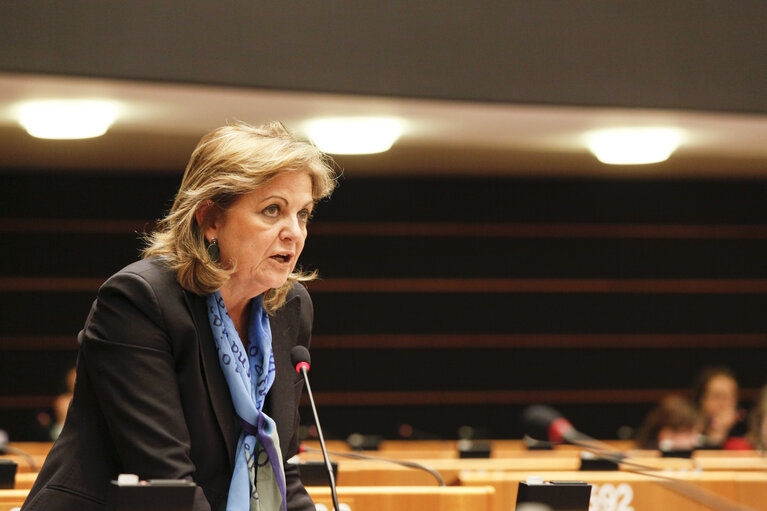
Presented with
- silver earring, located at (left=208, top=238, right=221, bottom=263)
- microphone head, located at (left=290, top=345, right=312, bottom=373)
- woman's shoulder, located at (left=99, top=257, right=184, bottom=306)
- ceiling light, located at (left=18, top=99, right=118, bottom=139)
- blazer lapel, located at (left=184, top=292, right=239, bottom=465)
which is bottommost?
blazer lapel, located at (left=184, top=292, right=239, bottom=465)

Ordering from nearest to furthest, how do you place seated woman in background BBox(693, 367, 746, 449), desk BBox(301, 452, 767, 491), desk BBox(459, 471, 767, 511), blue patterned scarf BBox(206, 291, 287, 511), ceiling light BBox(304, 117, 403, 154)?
blue patterned scarf BBox(206, 291, 287, 511)
desk BBox(459, 471, 767, 511)
desk BBox(301, 452, 767, 491)
ceiling light BBox(304, 117, 403, 154)
seated woman in background BBox(693, 367, 746, 449)

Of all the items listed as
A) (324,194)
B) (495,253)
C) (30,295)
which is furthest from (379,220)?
(324,194)

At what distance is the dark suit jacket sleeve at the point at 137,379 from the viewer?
1722 millimetres

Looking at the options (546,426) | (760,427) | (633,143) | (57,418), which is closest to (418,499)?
(546,426)

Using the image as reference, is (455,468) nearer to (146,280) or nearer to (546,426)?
(546,426)

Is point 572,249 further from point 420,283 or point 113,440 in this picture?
point 113,440

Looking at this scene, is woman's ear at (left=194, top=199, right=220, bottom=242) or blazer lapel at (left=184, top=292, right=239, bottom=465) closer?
blazer lapel at (left=184, top=292, right=239, bottom=465)

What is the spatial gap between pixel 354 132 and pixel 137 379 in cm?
348

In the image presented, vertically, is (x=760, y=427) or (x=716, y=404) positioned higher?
(x=716, y=404)

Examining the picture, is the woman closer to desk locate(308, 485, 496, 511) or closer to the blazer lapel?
the blazer lapel

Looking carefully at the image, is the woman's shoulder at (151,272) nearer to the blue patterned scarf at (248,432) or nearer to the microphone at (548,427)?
the blue patterned scarf at (248,432)

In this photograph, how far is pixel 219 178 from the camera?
6.27 feet

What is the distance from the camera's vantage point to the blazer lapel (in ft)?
6.06

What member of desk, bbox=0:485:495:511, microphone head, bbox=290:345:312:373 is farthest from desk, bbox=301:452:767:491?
microphone head, bbox=290:345:312:373
